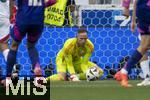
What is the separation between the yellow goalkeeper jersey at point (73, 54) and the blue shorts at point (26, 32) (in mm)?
1210

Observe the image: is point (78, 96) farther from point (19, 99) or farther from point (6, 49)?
point (6, 49)

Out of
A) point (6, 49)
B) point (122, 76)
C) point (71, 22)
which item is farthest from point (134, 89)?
point (71, 22)

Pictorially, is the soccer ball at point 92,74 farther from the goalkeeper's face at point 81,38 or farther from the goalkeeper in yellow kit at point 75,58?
the goalkeeper's face at point 81,38

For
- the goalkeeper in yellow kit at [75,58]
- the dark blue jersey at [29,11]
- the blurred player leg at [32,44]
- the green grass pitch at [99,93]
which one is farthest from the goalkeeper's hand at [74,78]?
the green grass pitch at [99,93]

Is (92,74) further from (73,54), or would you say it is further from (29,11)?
(29,11)

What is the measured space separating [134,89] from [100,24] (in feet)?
9.90

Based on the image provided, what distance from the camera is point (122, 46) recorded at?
26.0ft

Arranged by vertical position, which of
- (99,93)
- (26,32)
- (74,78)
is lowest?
(99,93)

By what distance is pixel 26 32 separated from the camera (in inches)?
229

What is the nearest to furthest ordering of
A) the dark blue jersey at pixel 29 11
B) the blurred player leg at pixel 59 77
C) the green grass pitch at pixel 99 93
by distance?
1. the green grass pitch at pixel 99 93
2. the dark blue jersey at pixel 29 11
3. the blurred player leg at pixel 59 77

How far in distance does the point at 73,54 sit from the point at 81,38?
369 mm

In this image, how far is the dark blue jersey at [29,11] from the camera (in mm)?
5656

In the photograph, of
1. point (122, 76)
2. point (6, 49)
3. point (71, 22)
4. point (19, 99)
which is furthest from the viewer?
point (71, 22)

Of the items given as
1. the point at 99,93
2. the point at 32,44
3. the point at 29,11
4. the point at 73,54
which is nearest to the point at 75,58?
the point at 73,54
